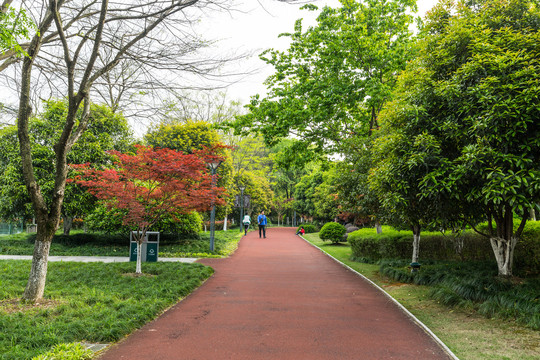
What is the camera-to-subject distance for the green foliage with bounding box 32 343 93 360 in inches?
144

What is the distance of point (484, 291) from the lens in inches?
257

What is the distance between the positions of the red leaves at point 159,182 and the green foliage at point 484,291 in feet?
19.8

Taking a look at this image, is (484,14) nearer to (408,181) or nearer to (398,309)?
(408,181)

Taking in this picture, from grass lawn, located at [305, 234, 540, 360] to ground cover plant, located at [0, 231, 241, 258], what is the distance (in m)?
8.86

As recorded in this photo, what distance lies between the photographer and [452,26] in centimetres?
668

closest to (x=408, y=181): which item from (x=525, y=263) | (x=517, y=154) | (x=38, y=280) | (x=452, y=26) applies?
(x=517, y=154)

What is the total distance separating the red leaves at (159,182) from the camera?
8281 millimetres

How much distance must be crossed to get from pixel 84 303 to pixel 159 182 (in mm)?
3698

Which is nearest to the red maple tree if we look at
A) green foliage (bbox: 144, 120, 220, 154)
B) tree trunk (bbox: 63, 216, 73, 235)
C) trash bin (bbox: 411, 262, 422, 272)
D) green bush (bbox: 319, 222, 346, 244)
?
trash bin (bbox: 411, 262, 422, 272)

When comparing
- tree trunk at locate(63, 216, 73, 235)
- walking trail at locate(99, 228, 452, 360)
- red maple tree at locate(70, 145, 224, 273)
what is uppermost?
red maple tree at locate(70, 145, 224, 273)

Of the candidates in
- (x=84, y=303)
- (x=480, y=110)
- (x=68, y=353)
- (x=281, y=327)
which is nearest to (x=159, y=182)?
(x=84, y=303)

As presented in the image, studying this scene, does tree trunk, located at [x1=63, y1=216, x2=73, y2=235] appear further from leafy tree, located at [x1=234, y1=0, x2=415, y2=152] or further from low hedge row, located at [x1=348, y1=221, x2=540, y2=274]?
low hedge row, located at [x1=348, y1=221, x2=540, y2=274]

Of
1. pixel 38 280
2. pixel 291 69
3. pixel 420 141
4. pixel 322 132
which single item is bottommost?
pixel 38 280

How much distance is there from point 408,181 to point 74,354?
569cm
